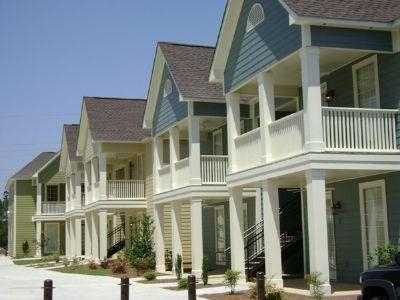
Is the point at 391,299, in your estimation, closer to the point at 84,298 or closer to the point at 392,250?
the point at 392,250

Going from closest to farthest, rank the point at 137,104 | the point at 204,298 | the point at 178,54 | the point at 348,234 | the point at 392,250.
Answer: the point at 392,250 → the point at 204,298 → the point at 348,234 → the point at 178,54 → the point at 137,104

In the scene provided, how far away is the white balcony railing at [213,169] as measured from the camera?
26469 mm

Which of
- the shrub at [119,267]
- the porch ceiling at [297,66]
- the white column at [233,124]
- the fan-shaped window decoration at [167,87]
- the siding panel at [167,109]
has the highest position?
the fan-shaped window decoration at [167,87]

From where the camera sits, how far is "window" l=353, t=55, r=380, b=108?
18309mm

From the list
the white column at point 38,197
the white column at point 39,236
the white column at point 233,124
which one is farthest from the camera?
the white column at point 39,236

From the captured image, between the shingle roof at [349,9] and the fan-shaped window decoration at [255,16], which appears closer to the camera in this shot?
the shingle roof at [349,9]

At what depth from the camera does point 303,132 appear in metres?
17.1

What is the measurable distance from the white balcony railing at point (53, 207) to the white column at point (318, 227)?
4424cm

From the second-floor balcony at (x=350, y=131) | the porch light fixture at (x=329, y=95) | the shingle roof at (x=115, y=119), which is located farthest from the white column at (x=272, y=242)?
the shingle roof at (x=115, y=119)

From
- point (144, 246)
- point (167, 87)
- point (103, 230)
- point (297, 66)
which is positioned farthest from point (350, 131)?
point (103, 230)

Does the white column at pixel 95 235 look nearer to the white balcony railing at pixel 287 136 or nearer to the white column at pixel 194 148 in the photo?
the white column at pixel 194 148

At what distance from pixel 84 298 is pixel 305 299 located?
6569 millimetres

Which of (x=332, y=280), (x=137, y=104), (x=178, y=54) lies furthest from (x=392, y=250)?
(x=137, y=104)

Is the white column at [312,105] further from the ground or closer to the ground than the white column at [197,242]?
further from the ground
